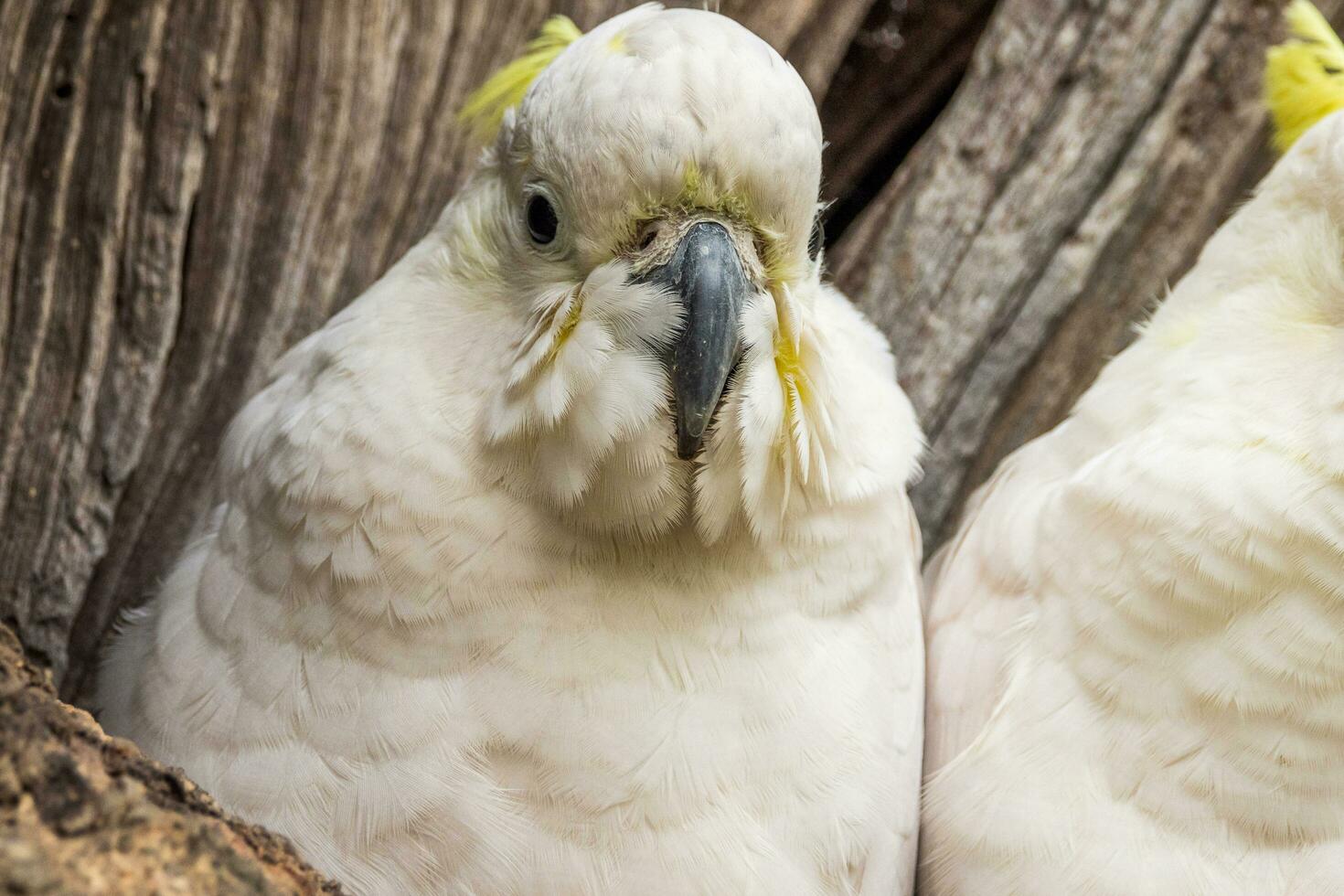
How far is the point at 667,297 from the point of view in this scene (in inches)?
62.9

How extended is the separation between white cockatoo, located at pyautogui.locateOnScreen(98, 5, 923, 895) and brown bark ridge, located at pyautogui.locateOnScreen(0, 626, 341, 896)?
45cm

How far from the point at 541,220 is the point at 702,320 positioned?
0.39 meters

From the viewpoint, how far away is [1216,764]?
181 cm

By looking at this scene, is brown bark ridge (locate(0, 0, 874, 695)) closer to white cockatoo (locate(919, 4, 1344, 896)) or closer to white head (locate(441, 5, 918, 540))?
white head (locate(441, 5, 918, 540))

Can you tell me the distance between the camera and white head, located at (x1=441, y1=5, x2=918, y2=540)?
1.61 m

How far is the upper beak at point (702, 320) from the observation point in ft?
5.16

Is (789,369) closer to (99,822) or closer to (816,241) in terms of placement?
(816,241)

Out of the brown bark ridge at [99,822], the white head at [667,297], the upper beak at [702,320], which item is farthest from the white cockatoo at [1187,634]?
the brown bark ridge at [99,822]

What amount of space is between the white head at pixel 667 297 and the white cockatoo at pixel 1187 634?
496 mm

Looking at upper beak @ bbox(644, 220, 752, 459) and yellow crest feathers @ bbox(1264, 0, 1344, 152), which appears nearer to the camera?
upper beak @ bbox(644, 220, 752, 459)

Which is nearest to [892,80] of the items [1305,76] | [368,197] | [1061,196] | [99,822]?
[1061,196]

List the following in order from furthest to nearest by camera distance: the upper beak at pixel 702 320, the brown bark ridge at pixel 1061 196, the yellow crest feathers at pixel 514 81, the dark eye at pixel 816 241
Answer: the brown bark ridge at pixel 1061 196
the yellow crest feathers at pixel 514 81
the dark eye at pixel 816 241
the upper beak at pixel 702 320

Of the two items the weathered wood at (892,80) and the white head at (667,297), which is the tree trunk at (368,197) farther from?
the white head at (667,297)

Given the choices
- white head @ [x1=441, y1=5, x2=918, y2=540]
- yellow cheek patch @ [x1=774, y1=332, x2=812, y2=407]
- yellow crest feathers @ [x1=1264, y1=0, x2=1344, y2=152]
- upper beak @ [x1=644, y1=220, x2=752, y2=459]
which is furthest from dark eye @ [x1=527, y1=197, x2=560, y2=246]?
yellow crest feathers @ [x1=1264, y1=0, x2=1344, y2=152]
